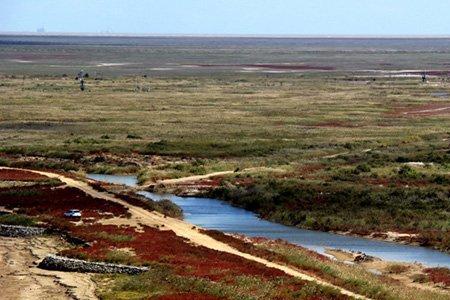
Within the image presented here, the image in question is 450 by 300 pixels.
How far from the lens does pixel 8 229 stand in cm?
5441

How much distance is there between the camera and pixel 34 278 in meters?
43.8

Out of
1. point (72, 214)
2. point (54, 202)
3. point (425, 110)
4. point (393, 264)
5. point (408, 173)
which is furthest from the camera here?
point (425, 110)

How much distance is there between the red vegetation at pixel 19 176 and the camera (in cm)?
7306


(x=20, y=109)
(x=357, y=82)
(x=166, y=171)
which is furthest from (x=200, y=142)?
(x=357, y=82)

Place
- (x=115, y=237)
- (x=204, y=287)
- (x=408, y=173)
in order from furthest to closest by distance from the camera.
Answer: (x=408, y=173), (x=115, y=237), (x=204, y=287)

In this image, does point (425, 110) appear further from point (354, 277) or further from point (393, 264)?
point (354, 277)

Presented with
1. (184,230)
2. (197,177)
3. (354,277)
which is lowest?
(197,177)

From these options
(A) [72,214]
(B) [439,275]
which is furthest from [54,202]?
(B) [439,275]

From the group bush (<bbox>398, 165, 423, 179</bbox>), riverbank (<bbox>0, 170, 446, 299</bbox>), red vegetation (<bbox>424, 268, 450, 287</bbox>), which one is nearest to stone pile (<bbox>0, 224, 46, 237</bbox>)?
riverbank (<bbox>0, 170, 446, 299</bbox>)

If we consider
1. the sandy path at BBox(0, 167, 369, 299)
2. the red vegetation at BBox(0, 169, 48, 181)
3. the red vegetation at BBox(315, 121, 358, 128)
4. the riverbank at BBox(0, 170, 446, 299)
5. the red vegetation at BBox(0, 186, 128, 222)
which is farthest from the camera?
the red vegetation at BBox(315, 121, 358, 128)

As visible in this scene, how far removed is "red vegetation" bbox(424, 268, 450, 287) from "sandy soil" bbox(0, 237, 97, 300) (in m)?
15.3

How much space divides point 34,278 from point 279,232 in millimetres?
19800

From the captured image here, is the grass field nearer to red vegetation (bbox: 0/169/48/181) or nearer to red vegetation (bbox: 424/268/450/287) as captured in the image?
red vegetation (bbox: 0/169/48/181)

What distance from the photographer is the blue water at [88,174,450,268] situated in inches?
2108
